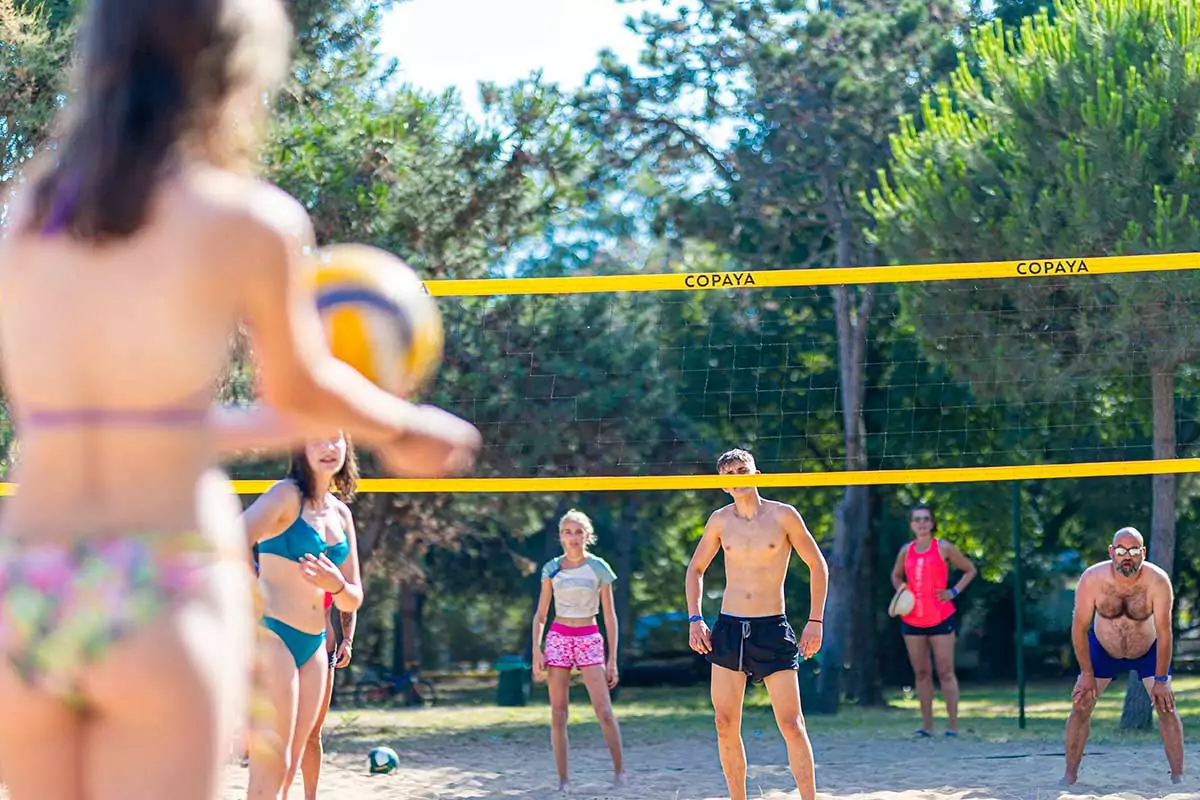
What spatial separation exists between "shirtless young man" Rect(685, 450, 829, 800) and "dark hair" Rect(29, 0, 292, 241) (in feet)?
17.1

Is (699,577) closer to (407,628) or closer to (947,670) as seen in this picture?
(947,670)

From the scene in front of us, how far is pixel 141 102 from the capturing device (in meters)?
1.74

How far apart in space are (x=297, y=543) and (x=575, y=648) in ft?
11.5

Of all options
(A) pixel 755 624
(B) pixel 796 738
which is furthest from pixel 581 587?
(B) pixel 796 738

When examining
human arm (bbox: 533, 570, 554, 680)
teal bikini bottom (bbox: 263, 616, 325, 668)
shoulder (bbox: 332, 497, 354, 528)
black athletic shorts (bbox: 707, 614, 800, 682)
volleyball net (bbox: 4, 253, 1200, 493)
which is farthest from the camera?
human arm (bbox: 533, 570, 554, 680)

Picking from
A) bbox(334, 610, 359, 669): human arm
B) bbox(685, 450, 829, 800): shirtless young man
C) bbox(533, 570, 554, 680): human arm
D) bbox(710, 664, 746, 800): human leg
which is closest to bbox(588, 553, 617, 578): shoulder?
bbox(533, 570, 554, 680): human arm

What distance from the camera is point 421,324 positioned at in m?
2.29

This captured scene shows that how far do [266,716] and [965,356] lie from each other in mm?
11254

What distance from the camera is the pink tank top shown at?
11672 millimetres

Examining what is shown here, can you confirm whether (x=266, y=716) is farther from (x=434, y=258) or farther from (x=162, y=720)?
(x=434, y=258)

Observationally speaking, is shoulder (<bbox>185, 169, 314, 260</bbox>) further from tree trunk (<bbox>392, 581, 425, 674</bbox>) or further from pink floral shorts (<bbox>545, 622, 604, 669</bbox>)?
tree trunk (<bbox>392, 581, 425, 674</bbox>)

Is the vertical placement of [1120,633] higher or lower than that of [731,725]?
higher

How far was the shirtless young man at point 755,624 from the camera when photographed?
6723 mm

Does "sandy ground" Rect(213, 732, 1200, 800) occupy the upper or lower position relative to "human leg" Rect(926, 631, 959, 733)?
lower
